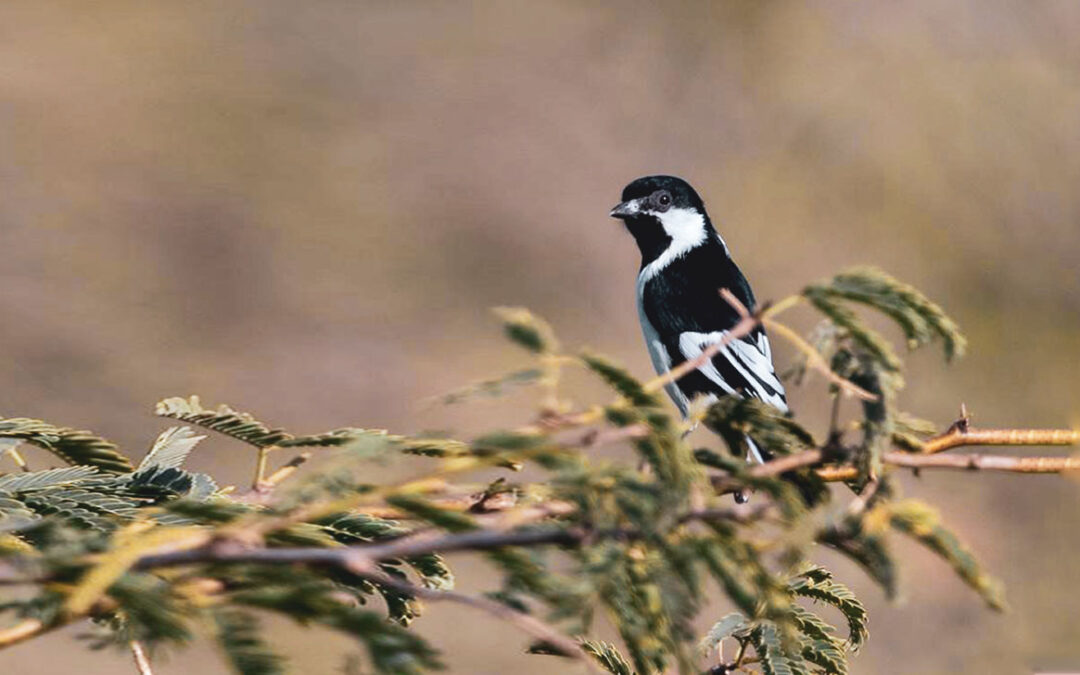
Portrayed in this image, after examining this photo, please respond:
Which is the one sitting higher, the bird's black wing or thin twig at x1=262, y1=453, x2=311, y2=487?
the bird's black wing

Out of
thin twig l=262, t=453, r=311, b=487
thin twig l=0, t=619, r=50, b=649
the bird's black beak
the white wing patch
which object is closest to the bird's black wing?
the white wing patch

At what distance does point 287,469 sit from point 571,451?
1152 millimetres

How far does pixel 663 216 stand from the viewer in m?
6.66

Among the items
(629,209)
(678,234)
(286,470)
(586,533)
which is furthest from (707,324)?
(586,533)

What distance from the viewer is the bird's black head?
659 centimetres

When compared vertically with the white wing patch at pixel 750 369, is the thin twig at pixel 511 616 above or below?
below

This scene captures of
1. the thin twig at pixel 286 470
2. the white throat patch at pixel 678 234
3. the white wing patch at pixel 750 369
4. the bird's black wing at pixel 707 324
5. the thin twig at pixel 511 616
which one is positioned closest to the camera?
the thin twig at pixel 511 616

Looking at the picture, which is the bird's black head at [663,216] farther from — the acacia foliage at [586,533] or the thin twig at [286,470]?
the acacia foliage at [586,533]

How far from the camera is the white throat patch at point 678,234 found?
21.2ft

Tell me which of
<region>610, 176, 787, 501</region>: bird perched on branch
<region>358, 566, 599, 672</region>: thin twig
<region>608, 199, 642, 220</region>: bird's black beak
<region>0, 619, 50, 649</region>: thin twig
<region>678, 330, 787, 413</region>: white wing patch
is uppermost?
<region>608, 199, 642, 220</region>: bird's black beak

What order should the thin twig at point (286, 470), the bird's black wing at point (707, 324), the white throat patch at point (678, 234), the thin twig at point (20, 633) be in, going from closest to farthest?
1. the thin twig at point (20, 633)
2. the thin twig at point (286, 470)
3. the bird's black wing at point (707, 324)
4. the white throat patch at point (678, 234)

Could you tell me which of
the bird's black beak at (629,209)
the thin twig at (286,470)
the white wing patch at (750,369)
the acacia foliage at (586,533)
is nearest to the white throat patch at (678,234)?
the bird's black beak at (629,209)

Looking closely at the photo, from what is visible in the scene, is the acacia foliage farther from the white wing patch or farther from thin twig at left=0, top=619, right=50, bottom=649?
the white wing patch

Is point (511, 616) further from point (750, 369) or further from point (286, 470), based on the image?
point (750, 369)
